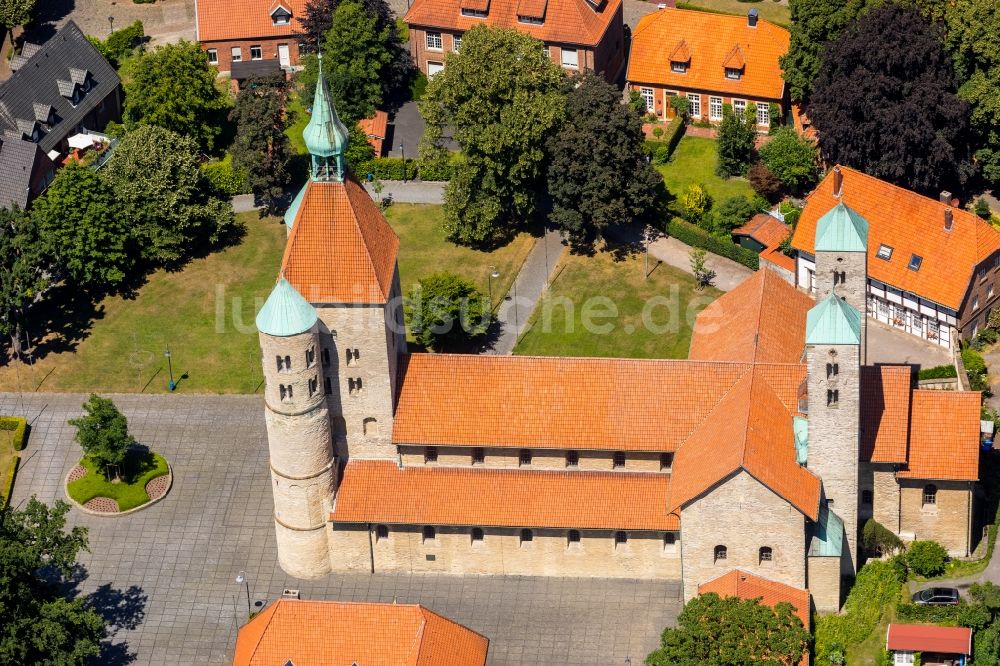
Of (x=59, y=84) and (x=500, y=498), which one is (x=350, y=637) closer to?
(x=500, y=498)

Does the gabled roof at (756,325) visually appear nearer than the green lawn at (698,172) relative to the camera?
Yes

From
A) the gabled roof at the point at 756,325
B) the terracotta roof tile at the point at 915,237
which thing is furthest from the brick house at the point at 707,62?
the gabled roof at the point at 756,325

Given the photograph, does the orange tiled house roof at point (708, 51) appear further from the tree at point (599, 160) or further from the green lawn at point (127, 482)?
the green lawn at point (127, 482)

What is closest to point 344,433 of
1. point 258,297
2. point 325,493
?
point 325,493

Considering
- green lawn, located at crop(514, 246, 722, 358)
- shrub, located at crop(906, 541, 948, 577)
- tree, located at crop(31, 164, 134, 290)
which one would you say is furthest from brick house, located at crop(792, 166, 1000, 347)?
tree, located at crop(31, 164, 134, 290)

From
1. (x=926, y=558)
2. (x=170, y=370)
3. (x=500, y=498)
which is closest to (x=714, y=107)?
(x=170, y=370)

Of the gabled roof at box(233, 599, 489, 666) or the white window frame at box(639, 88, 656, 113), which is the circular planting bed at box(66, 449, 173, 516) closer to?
the gabled roof at box(233, 599, 489, 666)
